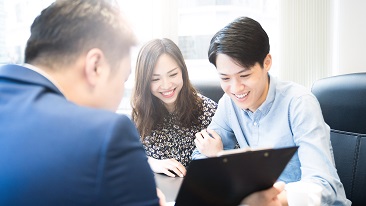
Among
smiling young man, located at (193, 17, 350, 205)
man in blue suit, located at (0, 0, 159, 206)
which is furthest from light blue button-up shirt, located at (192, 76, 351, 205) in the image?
man in blue suit, located at (0, 0, 159, 206)

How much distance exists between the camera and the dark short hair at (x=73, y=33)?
744 millimetres

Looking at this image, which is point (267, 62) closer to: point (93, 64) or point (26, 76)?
point (93, 64)

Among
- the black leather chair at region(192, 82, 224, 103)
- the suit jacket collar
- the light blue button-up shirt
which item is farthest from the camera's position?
the black leather chair at region(192, 82, 224, 103)

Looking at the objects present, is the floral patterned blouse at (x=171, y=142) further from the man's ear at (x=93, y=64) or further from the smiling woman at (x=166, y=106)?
the man's ear at (x=93, y=64)

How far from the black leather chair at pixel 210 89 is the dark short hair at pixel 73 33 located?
Result: 4.75ft

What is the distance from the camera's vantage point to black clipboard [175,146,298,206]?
2.40ft

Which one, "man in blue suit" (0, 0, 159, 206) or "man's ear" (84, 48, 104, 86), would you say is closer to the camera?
"man in blue suit" (0, 0, 159, 206)

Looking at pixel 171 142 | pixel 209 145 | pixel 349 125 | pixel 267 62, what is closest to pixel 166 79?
pixel 171 142

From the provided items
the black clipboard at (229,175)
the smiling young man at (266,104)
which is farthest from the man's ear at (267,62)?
the black clipboard at (229,175)

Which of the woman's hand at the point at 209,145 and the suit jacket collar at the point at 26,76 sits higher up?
the suit jacket collar at the point at 26,76

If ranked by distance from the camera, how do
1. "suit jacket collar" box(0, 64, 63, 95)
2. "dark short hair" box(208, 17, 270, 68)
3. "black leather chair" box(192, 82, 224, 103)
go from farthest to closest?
"black leather chair" box(192, 82, 224, 103) < "dark short hair" box(208, 17, 270, 68) < "suit jacket collar" box(0, 64, 63, 95)

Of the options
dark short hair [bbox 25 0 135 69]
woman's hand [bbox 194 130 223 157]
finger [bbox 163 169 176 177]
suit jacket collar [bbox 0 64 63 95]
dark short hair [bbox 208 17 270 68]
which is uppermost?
dark short hair [bbox 25 0 135 69]

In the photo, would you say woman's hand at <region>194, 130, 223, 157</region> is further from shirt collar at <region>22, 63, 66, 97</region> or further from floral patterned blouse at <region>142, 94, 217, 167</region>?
shirt collar at <region>22, 63, 66, 97</region>

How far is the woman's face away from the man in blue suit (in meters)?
1.15
